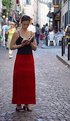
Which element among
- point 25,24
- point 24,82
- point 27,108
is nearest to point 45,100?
point 27,108

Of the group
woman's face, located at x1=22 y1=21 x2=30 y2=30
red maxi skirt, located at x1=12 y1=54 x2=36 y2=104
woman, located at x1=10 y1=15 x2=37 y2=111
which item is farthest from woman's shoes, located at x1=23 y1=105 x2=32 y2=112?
woman's face, located at x1=22 y1=21 x2=30 y2=30

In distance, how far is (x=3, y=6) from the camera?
54.0 metres

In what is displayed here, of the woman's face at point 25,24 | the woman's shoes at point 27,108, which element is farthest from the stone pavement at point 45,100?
the woman's face at point 25,24

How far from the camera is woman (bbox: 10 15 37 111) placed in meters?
8.81

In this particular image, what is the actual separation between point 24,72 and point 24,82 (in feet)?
0.57

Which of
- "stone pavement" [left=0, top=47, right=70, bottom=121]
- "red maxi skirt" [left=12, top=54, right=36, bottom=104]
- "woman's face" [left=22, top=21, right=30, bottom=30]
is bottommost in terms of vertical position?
"stone pavement" [left=0, top=47, right=70, bottom=121]

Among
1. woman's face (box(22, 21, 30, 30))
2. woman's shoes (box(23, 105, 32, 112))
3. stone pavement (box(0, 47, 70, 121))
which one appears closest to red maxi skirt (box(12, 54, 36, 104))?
woman's shoes (box(23, 105, 32, 112))

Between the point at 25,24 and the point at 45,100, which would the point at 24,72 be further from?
the point at 45,100

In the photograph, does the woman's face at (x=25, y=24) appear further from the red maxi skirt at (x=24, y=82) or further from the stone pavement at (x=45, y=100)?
the stone pavement at (x=45, y=100)

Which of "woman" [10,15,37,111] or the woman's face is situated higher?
the woman's face

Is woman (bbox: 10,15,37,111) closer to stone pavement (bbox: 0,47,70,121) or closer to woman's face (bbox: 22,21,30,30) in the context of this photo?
woman's face (bbox: 22,21,30,30)

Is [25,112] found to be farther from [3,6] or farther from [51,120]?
[3,6]

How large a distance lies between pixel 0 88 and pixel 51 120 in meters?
4.32

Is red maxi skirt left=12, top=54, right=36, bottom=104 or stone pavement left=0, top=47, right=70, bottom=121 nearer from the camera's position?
Answer: stone pavement left=0, top=47, right=70, bottom=121
